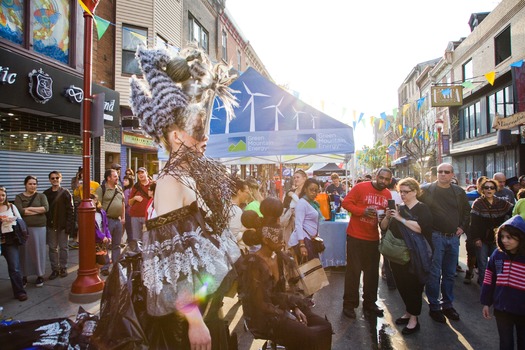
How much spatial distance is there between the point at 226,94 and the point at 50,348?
1888 mm

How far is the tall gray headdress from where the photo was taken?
1.68 meters

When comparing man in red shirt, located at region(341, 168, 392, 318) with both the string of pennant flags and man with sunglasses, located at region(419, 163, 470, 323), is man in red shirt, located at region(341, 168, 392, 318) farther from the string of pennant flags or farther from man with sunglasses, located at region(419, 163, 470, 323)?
the string of pennant flags

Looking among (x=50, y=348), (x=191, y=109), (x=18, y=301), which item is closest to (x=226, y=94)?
(x=191, y=109)

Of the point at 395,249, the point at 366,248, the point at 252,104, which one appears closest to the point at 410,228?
the point at 395,249

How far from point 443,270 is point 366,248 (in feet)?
3.66

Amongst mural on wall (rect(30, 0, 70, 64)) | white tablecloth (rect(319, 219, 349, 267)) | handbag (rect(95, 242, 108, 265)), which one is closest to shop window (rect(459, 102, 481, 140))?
white tablecloth (rect(319, 219, 349, 267))

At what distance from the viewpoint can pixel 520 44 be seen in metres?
16.6

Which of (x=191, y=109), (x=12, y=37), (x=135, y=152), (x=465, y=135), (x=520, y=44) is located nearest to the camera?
(x=191, y=109)

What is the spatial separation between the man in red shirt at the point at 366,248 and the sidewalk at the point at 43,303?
3.48 meters

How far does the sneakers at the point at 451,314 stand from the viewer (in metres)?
4.32

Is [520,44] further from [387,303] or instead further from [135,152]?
[135,152]

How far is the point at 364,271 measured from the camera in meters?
4.54

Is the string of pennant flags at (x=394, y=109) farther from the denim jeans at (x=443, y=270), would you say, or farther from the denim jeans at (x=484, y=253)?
the denim jeans at (x=484, y=253)

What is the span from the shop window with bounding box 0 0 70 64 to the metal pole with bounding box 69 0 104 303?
4.85 metres
